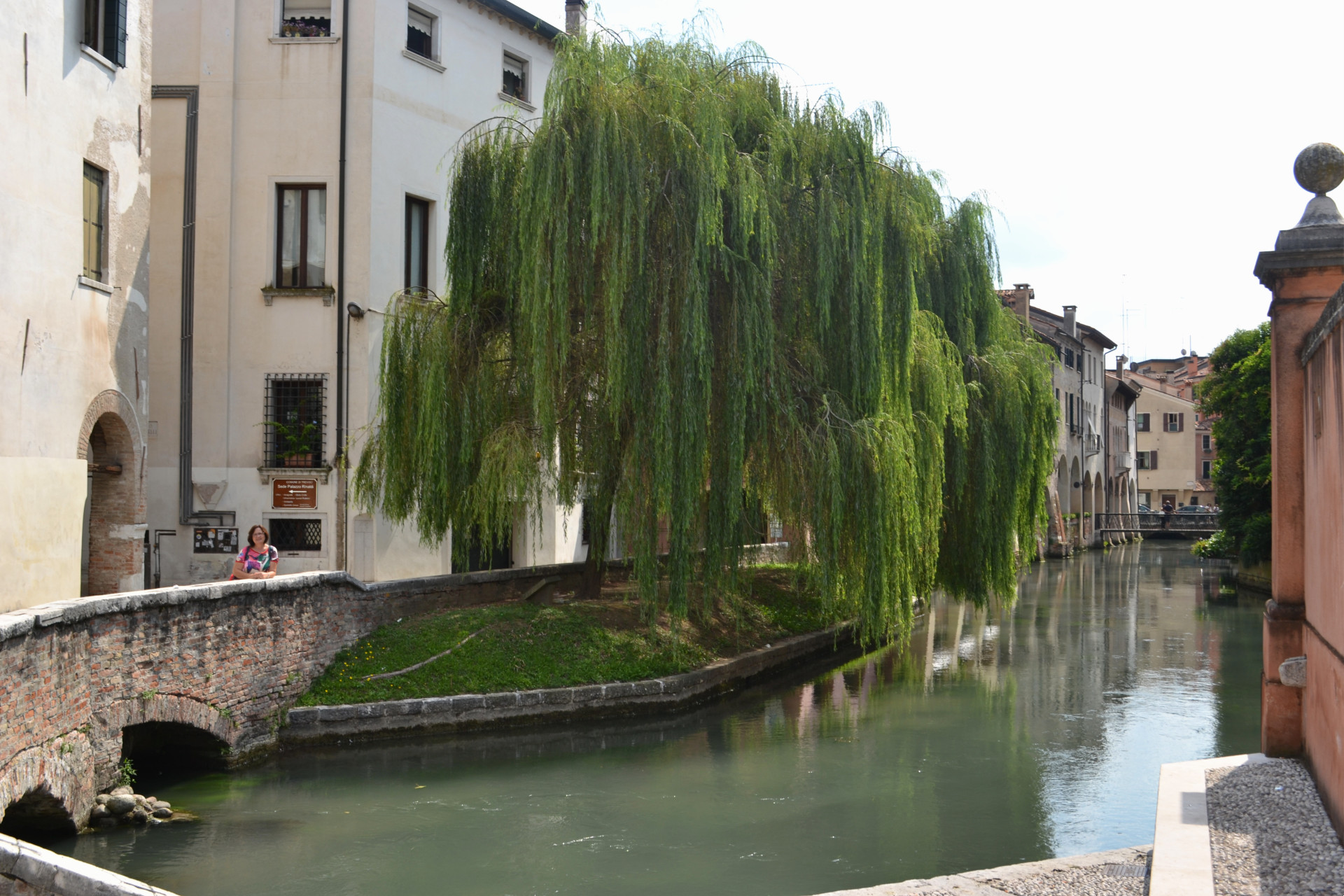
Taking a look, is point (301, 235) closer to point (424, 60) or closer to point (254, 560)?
point (424, 60)

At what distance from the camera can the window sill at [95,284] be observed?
13625 mm

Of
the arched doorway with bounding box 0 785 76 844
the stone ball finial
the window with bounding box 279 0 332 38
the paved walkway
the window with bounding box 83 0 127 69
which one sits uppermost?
the window with bounding box 279 0 332 38

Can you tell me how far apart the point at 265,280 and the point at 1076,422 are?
49.0 meters

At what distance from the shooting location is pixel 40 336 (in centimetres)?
1275

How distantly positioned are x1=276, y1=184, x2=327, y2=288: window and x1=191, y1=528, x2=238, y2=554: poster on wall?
398 centimetres

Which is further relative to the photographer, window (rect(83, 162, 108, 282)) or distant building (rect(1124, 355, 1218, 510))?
distant building (rect(1124, 355, 1218, 510))

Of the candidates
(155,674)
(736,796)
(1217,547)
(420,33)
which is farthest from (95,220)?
(1217,547)

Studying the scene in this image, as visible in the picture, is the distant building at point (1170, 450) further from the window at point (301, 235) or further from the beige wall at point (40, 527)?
the beige wall at point (40, 527)

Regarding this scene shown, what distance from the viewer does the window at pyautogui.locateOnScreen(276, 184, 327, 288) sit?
18.2 metres

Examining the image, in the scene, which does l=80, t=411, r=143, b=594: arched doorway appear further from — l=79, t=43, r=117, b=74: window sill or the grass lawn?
l=79, t=43, r=117, b=74: window sill

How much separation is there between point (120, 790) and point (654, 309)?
7.89 metres

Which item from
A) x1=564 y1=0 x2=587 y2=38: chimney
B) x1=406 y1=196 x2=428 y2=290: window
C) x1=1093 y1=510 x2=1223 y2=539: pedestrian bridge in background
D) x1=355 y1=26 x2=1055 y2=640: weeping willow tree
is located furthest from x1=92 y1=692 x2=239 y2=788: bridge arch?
x1=1093 y1=510 x2=1223 y2=539: pedestrian bridge in background

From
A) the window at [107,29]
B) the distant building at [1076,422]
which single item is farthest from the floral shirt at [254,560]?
the distant building at [1076,422]

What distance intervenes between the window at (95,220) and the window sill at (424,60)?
595cm
